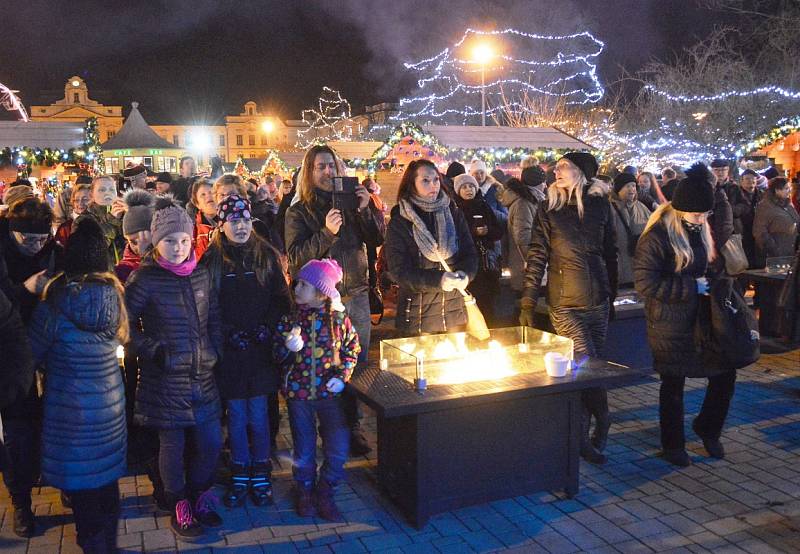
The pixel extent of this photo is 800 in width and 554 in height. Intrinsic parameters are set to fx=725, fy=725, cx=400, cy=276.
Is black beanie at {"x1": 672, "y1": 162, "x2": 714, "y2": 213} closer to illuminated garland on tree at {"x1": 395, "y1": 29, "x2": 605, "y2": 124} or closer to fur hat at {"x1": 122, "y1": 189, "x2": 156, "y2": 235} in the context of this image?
fur hat at {"x1": 122, "y1": 189, "x2": 156, "y2": 235}

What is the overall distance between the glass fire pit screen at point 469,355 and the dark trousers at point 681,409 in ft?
3.62

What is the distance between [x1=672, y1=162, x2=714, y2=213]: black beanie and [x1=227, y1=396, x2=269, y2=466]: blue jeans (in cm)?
312

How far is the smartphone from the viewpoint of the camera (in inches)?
194

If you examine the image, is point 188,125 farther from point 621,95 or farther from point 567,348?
point 567,348

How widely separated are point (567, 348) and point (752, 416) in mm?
2571

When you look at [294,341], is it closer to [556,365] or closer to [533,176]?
[556,365]

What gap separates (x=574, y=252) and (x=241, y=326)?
2.39m

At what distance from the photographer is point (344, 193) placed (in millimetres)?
4938

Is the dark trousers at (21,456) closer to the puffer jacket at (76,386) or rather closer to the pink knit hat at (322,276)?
the puffer jacket at (76,386)

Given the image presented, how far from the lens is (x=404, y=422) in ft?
13.8

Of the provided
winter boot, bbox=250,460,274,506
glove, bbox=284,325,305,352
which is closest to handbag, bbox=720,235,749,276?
glove, bbox=284,325,305,352

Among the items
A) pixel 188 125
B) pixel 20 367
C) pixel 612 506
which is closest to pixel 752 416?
pixel 612 506

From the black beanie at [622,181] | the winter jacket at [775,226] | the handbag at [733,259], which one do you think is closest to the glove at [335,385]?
the handbag at [733,259]

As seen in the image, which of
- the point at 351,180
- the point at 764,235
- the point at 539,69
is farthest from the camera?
the point at 539,69
